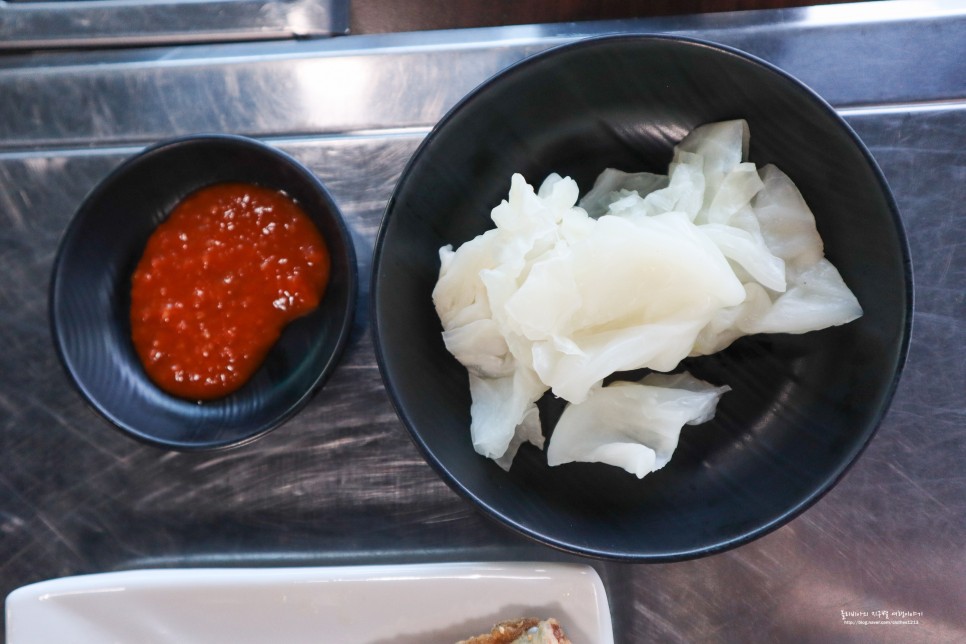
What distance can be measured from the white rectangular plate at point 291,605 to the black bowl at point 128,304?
293 millimetres

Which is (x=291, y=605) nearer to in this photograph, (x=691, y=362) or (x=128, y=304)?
(x=128, y=304)

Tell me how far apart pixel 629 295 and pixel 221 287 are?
29.9 inches

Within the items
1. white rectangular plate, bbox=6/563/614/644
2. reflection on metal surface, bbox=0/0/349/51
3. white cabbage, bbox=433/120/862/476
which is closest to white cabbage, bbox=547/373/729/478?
white cabbage, bbox=433/120/862/476

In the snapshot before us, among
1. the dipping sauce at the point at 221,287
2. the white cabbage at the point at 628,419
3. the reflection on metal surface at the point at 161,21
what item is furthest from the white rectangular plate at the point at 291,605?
the reflection on metal surface at the point at 161,21

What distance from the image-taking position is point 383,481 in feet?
5.23

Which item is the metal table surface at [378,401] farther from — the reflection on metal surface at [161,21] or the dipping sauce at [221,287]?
the dipping sauce at [221,287]

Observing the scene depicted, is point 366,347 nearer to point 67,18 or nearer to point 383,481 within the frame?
point 383,481

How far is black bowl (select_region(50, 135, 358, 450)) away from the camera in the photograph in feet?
4.80

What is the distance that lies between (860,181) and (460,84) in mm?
829

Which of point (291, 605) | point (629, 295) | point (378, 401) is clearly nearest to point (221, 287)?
point (378, 401)

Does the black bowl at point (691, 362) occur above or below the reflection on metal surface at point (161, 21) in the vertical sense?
below

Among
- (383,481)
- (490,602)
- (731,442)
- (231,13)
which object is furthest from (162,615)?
(231,13)

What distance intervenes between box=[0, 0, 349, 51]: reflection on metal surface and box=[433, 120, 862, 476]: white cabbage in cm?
70

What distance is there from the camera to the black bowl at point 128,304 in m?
1.46
